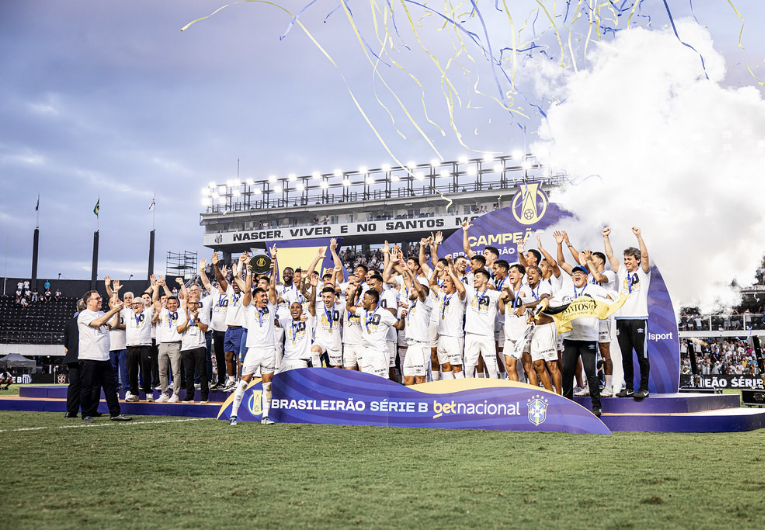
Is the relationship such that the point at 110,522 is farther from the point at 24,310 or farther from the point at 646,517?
the point at 24,310

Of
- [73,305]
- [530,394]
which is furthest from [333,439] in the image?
[73,305]

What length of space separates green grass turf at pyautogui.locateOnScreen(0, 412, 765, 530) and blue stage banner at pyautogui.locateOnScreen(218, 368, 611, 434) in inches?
18.3

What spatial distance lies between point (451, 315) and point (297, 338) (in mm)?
2602

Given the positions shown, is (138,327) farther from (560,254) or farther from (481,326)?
(560,254)

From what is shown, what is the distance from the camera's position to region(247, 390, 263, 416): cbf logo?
989 centimetres

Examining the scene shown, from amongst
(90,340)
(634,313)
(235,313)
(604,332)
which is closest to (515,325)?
(604,332)

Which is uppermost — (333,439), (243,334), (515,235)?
(515,235)

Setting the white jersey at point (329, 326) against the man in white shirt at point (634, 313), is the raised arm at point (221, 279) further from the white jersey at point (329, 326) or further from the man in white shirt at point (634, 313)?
the man in white shirt at point (634, 313)

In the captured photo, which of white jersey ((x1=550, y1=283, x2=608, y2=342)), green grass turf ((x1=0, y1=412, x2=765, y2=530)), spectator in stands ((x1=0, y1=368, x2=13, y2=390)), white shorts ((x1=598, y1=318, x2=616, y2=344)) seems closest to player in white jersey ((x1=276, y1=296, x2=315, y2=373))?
green grass turf ((x1=0, y1=412, x2=765, y2=530))

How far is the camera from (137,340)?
11789 mm

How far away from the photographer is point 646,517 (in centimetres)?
385

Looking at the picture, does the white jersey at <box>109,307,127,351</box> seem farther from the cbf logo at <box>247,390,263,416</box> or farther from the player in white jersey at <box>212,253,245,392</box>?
the cbf logo at <box>247,390,263,416</box>

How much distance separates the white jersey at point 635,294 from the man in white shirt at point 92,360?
7.85m

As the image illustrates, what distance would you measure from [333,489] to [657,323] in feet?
29.0
